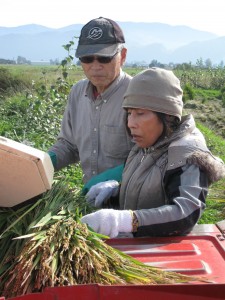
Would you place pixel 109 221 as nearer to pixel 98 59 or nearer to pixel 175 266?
pixel 175 266

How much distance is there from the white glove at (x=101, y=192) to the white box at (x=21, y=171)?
0.57 meters

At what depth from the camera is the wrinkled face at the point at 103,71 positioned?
2846 mm

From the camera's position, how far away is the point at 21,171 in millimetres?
1711

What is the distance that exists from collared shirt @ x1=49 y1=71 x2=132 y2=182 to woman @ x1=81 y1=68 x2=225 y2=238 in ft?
1.89

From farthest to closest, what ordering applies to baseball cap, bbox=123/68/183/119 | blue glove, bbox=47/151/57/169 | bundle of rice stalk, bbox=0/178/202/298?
blue glove, bbox=47/151/57/169, baseball cap, bbox=123/68/183/119, bundle of rice stalk, bbox=0/178/202/298

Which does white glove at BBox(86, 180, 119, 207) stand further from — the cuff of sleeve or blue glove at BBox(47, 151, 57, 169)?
blue glove at BBox(47, 151, 57, 169)

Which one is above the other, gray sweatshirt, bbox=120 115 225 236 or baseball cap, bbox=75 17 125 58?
baseball cap, bbox=75 17 125 58

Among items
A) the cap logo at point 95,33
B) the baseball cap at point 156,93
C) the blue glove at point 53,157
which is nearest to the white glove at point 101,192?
the baseball cap at point 156,93

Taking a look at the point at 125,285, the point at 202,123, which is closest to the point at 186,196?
the point at 125,285

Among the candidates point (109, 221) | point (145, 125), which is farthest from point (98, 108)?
point (109, 221)

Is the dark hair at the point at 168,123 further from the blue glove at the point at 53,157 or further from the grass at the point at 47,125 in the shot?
the grass at the point at 47,125

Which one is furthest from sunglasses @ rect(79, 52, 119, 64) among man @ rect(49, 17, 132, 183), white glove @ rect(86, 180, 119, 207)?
white glove @ rect(86, 180, 119, 207)

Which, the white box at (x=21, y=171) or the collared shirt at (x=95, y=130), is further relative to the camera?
the collared shirt at (x=95, y=130)

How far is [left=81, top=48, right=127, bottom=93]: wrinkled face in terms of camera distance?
9.34 ft
